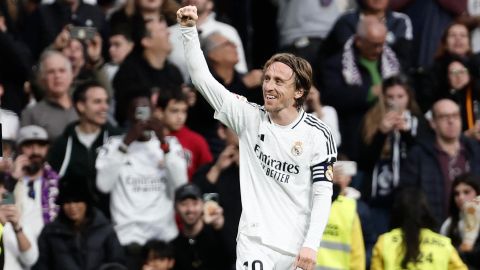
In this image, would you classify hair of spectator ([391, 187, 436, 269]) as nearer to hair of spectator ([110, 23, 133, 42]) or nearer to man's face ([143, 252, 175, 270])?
man's face ([143, 252, 175, 270])

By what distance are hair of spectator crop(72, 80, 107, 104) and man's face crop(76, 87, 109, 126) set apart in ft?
0.09

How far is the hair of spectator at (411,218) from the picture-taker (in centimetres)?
1170

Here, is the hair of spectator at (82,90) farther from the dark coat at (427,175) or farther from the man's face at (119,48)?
the dark coat at (427,175)

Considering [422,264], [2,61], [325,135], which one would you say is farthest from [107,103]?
[325,135]

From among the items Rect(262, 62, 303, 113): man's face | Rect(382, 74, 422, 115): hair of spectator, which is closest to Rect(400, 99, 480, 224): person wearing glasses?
Rect(382, 74, 422, 115): hair of spectator

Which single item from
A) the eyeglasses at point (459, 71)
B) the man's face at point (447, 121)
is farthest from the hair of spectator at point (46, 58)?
the eyeglasses at point (459, 71)

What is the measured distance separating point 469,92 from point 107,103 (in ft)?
13.6

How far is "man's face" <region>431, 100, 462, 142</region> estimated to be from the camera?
14.3 metres

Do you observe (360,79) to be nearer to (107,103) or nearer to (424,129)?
(424,129)

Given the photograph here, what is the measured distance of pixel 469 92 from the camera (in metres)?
15.5

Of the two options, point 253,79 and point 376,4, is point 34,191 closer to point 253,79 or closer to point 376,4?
point 253,79

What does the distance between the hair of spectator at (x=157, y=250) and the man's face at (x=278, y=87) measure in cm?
360

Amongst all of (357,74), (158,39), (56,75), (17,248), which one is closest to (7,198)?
(17,248)

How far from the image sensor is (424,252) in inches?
464
